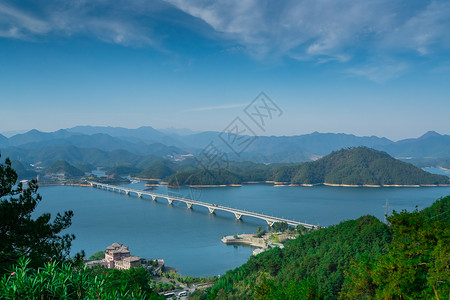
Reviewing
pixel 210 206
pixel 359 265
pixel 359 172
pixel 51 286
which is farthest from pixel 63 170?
pixel 51 286

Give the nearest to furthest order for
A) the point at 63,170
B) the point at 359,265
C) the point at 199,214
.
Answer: the point at 359,265 < the point at 199,214 < the point at 63,170

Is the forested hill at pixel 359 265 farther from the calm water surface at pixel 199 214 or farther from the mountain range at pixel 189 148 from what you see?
the mountain range at pixel 189 148

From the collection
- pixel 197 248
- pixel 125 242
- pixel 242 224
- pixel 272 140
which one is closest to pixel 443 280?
pixel 197 248

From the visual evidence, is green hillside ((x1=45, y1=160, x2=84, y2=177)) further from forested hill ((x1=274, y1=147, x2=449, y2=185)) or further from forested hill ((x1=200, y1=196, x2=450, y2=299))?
forested hill ((x1=200, y1=196, x2=450, y2=299))

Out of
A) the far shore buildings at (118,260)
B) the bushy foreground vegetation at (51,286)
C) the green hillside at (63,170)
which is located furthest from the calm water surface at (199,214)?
the bushy foreground vegetation at (51,286)

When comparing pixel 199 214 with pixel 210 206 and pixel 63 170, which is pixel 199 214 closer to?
pixel 210 206

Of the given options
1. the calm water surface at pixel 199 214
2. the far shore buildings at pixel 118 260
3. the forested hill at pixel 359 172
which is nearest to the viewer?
the far shore buildings at pixel 118 260
